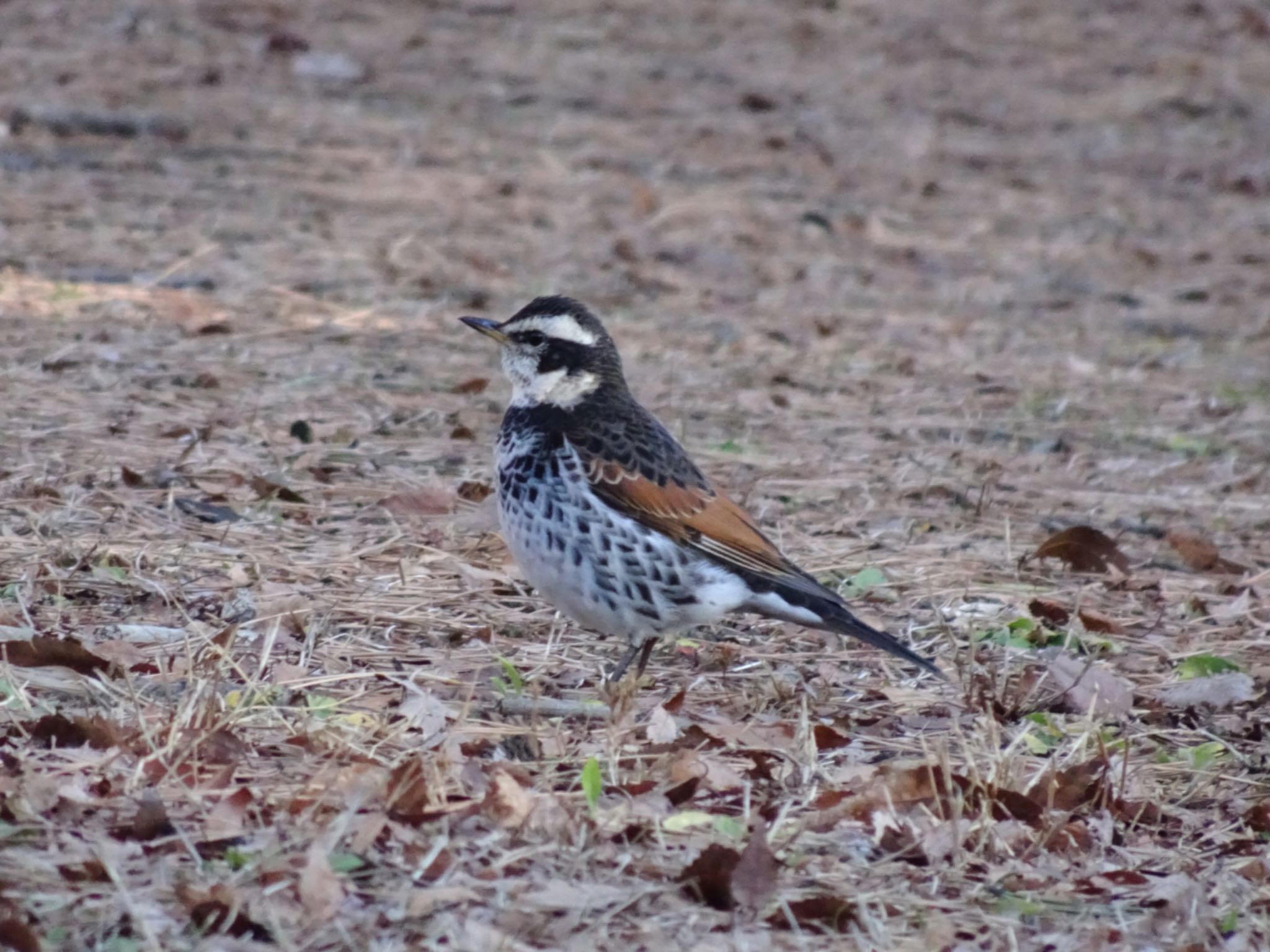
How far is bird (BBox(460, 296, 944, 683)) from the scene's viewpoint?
5.73 meters

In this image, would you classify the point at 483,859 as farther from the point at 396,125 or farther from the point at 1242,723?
the point at 396,125

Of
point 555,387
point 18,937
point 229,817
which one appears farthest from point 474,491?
point 18,937

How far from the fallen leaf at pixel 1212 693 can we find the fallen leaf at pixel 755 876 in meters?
2.21

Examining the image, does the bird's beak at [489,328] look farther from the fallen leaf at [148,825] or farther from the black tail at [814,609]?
the fallen leaf at [148,825]

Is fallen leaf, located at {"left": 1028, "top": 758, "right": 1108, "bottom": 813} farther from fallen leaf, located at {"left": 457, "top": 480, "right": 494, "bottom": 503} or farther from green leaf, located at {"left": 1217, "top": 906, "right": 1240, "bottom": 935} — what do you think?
fallen leaf, located at {"left": 457, "top": 480, "right": 494, "bottom": 503}

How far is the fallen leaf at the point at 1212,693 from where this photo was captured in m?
5.80

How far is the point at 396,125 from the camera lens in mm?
14141

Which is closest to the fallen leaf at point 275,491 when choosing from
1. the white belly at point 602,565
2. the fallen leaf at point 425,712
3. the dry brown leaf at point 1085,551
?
the white belly at point 602,565

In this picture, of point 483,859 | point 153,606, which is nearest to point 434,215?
point 153,606

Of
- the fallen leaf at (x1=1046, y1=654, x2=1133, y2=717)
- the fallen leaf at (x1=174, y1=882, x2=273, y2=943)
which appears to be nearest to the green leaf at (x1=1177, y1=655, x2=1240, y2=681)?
the fallen leaf at (x1=1046, y1=654, x2=1133, y2=717)

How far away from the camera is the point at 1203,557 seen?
295 inches

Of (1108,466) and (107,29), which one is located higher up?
(107,29)

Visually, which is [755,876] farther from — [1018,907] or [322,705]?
[322,705]

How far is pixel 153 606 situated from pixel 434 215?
7.13m
